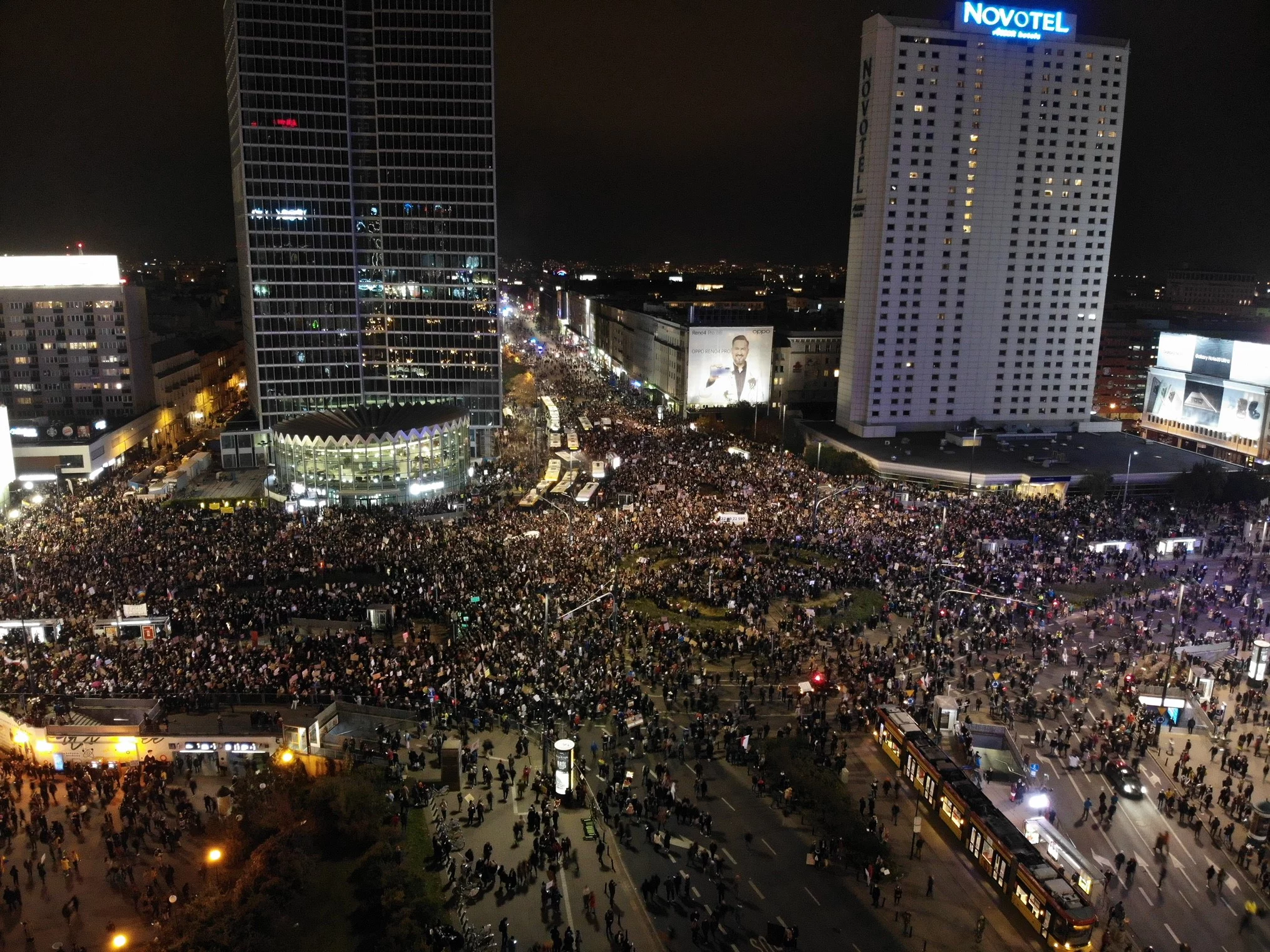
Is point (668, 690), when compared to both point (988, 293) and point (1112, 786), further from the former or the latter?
point (988, 293)

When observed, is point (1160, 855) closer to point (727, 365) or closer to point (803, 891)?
point (803, 891)

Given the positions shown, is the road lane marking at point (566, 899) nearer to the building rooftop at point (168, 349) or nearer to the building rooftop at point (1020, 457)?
the building rooftop at point (1020, 457)

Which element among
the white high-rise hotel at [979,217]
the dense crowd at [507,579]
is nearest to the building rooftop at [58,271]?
the dense crowd at [507,579]

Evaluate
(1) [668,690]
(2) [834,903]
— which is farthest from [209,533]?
(2) [834,903]

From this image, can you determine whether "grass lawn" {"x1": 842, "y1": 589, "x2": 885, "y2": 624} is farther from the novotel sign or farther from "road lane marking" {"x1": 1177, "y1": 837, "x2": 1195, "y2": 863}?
the novotel sign

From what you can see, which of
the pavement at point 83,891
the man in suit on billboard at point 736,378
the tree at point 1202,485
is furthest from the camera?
the man in suit on billboard at point 736,378

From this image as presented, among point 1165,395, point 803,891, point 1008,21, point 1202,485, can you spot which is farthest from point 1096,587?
point 1165,395
